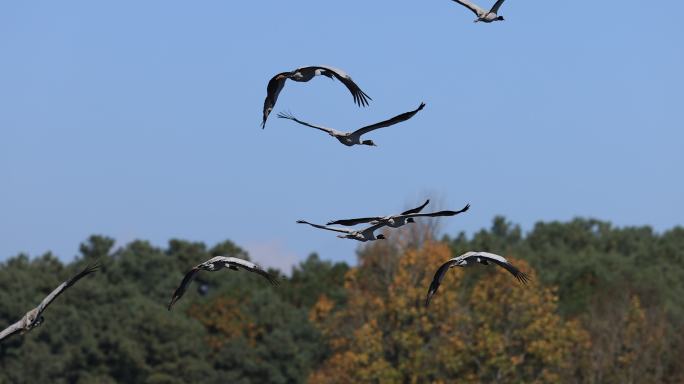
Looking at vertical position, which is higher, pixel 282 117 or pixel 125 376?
pixel 125 376

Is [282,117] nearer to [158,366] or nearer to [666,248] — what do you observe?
[158,366]

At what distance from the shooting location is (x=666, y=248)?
5910 inches

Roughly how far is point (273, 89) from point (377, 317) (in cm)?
6320

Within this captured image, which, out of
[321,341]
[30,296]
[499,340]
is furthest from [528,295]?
[30,296]

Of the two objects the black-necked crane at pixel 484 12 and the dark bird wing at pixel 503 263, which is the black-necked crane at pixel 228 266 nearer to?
the dark bird wing at pixel 503 263

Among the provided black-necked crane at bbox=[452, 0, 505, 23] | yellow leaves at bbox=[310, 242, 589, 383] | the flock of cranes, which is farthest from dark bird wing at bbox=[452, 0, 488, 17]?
yellow leaves at bbox=[310, 242, 589, 383]

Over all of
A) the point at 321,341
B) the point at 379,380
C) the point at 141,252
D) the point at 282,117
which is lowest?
the point at 282,117

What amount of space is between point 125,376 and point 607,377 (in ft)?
119

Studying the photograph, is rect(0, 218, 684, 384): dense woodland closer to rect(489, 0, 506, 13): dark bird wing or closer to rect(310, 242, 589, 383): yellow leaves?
rect(310, 242, 589, 383): yellow leaves

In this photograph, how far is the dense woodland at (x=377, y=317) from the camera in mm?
90125

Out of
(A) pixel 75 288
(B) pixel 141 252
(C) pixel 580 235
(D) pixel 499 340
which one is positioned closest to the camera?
(D) pixel 499 340

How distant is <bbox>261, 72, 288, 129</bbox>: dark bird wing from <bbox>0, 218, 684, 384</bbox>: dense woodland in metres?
59.1

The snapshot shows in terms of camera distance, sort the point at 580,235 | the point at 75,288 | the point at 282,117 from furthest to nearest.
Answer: the point at 580,235
the point at 75,288
the point at 282,117

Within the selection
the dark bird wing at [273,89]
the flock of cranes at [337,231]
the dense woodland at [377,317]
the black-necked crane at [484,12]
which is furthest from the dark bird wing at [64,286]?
the dense woodland at [377,317]
